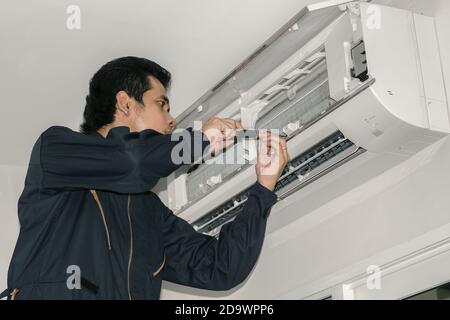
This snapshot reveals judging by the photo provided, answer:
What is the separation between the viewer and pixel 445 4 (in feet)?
7.64

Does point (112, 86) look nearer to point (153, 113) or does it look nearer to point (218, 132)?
point (153, 113)

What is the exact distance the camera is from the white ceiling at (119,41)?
2535 millimetres

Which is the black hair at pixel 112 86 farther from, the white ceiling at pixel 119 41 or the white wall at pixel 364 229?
the white wall at pixel 364 229

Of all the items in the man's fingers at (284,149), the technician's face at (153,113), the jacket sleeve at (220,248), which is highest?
the technician's face at (153,113)

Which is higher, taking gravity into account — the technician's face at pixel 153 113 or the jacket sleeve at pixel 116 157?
the technician's face at pixel 153 113

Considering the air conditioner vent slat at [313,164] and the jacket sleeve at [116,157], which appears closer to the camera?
the jacket sleeve at [116,157]

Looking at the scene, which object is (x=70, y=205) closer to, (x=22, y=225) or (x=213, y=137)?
(x=22, y=225)

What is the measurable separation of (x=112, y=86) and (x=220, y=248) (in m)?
0.57

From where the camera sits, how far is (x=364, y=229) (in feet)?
8.20

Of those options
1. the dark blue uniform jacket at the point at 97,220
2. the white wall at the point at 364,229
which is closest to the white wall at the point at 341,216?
the white wall at the point at 364,229

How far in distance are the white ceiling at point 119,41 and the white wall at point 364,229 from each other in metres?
0.54

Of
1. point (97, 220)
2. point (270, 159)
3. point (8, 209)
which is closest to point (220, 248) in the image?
point (270, 159)

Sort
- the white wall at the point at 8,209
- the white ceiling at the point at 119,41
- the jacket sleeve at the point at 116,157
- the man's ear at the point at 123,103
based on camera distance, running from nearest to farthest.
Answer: the jacket sleeve at the point at 116,157, the man's ear at the point at 123,103, the white ceiling at the point at 119,41, the white wall at the point at 8,209

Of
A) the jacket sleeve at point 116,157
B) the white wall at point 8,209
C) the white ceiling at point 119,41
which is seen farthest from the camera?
the white wall at point 8,209
